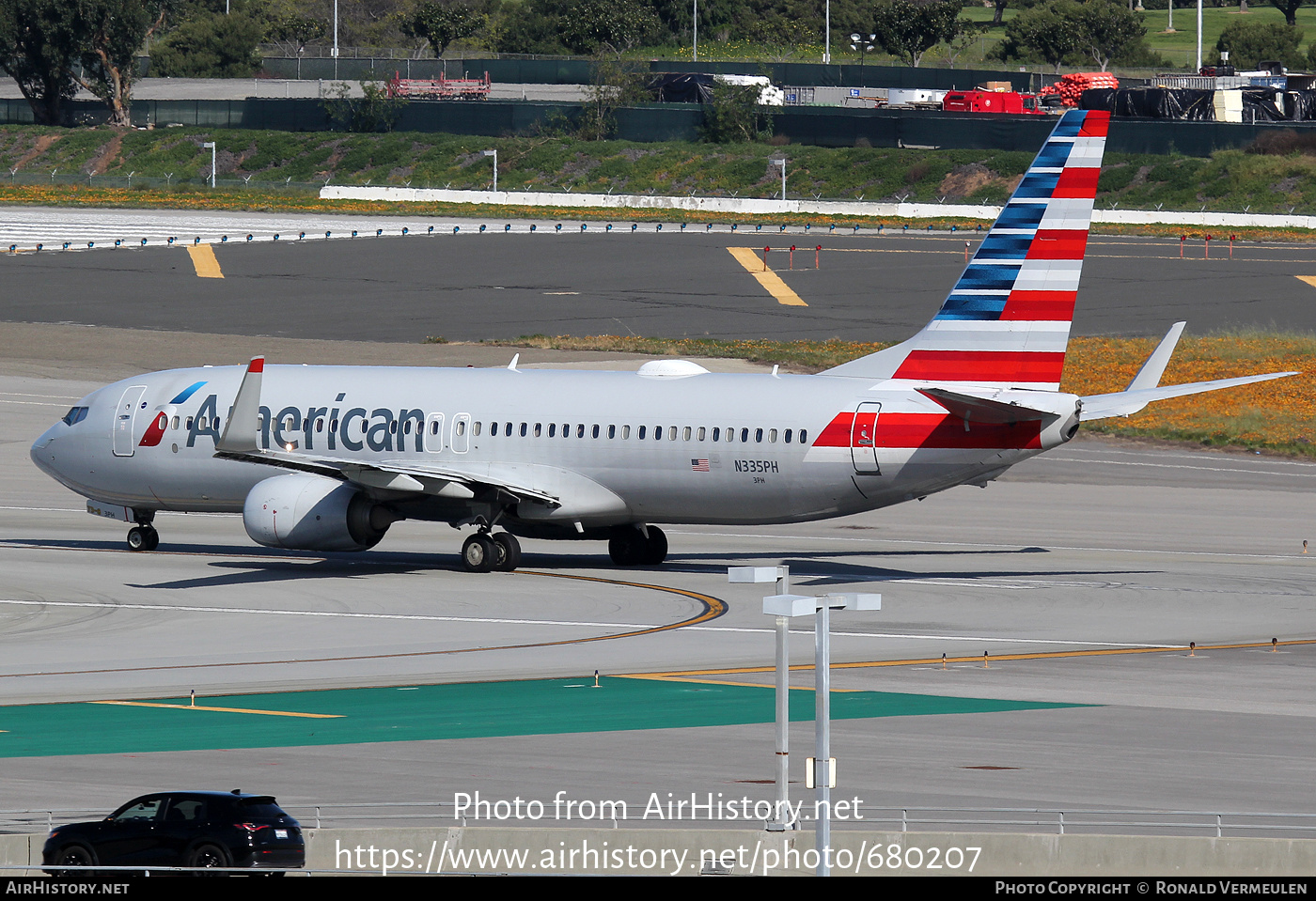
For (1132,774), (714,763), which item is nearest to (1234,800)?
(1132,774)

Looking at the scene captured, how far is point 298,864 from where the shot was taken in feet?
58.7

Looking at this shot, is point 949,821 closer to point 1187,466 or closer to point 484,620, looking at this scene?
point 484,620

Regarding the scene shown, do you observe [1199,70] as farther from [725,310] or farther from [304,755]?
[304,755]

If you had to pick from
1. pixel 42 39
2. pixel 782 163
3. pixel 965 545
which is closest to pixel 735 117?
pixel 782 163

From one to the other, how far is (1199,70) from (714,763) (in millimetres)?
184424

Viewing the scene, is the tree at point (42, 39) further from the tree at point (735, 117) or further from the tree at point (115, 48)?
the tree at point (735, 117)

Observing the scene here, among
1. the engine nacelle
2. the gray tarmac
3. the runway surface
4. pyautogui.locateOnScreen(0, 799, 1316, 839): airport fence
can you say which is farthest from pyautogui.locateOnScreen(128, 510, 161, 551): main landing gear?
the runway surface

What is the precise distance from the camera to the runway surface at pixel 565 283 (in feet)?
301

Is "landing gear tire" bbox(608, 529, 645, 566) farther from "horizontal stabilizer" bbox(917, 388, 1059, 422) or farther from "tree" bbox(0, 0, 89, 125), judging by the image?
"tree" bbox(0, 0, 89, 125)

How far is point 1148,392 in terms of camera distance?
132ft

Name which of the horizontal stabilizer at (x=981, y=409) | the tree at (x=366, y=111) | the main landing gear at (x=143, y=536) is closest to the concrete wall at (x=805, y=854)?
the horizontal stabilizer at (x=981, y=409)

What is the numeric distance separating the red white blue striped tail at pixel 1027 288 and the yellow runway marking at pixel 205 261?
7256 centimetres

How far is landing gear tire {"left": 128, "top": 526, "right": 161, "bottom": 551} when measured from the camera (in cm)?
4834

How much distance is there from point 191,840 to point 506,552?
1047 inches
